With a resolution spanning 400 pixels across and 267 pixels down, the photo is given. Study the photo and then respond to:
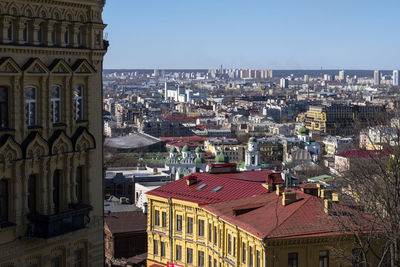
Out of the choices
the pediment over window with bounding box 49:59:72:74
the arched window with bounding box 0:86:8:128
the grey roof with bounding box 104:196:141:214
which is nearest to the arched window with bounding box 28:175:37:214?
the arched window with bounding box 0:86:8:128

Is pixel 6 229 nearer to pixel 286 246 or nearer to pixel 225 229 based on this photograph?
pixel 286 246

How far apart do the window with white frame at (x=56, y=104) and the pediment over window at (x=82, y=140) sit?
67cm

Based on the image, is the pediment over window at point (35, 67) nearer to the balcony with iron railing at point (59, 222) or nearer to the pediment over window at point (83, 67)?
the pediment over window at point (83, 67)

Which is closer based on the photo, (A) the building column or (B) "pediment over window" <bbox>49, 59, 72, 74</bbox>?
(B) "pediment over window" <bbox>49, 59, 72, 74</bbox>

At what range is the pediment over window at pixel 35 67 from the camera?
56.5 ft

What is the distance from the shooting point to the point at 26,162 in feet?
56.6

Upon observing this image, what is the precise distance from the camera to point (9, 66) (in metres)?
16.8

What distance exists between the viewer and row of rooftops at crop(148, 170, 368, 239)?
28.1 metres

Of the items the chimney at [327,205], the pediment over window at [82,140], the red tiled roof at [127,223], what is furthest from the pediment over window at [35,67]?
the red tiled roof at [127,223]

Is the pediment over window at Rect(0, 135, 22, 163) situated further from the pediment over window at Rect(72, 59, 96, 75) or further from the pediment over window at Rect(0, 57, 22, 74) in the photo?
the pediment over window at Rect(72, 59, 96, 75)

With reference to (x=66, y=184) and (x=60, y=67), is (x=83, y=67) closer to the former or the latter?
(x=60, y=67)

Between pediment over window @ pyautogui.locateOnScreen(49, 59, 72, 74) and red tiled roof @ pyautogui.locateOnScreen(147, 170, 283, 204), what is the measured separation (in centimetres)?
1791

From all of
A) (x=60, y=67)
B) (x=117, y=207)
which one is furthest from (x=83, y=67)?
(x=117, y=207)

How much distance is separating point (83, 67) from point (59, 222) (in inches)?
157
